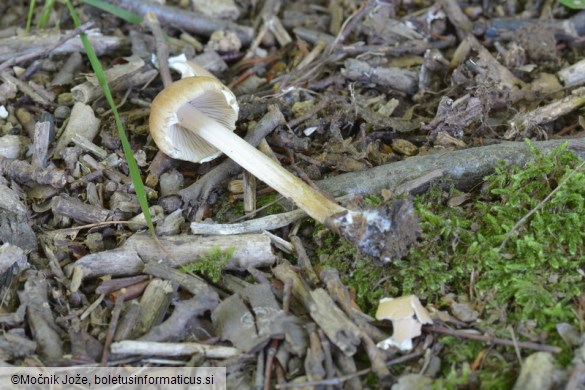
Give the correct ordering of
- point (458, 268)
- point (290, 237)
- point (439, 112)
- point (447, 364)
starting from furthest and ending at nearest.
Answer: point (439, 112) < point (290, 237) < point (458, 268) < point (447, 364)

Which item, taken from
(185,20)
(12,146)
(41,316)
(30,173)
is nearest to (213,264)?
(41,316)

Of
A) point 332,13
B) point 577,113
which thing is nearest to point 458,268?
point 577,113

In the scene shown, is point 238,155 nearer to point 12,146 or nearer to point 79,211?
point 79,211

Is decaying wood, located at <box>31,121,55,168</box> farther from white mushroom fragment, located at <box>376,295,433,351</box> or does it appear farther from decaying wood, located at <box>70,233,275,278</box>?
white mushroom fragment, located at <box>376,295,433,351</box>

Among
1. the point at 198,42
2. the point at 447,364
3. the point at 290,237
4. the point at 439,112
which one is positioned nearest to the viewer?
the point at 447,364

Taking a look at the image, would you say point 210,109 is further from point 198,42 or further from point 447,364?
point 447,364

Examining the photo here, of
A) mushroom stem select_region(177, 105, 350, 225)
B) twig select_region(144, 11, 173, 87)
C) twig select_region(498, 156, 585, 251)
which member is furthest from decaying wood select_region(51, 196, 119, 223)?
twig select_region(498, 156, 585, 251)

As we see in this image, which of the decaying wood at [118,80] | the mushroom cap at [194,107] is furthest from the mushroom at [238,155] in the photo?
the decaying wood at [118,80]
